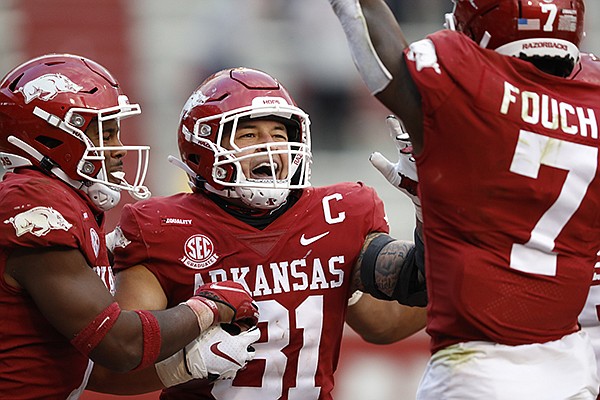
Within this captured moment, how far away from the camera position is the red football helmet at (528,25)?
2.52 meters

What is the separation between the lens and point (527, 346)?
251cm

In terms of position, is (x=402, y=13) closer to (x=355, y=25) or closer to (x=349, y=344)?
(x=349, y=344)

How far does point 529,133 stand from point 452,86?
20 centimetres

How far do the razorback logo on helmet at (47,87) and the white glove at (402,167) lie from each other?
80 centimetres

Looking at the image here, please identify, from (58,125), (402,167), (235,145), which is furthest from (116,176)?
(402,167)

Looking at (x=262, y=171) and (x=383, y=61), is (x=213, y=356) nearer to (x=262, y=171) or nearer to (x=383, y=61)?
(x=262, y=171)

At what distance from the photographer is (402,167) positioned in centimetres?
298

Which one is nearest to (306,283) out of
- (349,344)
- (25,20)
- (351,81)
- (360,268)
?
(360,268)

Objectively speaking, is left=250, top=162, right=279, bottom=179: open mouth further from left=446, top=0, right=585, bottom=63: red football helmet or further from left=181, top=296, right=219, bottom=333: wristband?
left=446, top=0, right=585, bottom=63: red football helmet

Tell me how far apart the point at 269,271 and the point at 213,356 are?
31 cm

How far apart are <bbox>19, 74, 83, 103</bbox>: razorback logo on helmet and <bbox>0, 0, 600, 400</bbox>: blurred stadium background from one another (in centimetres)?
433

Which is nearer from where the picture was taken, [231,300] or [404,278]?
[231,300]

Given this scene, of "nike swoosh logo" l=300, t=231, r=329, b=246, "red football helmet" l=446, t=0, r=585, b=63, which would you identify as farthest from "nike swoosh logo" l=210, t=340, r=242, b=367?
"red football helmet" l=446, t=0, r=585, b=63

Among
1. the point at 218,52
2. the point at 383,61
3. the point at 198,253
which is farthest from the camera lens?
the point at 218,52
